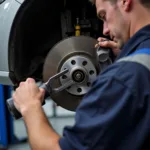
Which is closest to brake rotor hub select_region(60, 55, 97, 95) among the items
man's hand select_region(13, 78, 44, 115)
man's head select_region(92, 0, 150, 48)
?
man's hand select_region(13, 78, 44, 115)

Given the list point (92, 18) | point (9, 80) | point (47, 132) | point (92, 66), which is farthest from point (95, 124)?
point (92, 18)

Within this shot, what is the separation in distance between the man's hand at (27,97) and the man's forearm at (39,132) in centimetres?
2

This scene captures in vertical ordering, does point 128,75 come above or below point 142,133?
above

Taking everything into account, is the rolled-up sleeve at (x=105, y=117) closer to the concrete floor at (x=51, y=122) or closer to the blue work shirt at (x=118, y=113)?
the blue work shirt at (x=118, y=113)

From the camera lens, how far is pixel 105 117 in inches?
27.6

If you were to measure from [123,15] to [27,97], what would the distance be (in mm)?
312

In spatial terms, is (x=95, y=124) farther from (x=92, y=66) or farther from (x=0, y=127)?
(x=0, y=127)

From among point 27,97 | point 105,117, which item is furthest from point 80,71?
point 105,117

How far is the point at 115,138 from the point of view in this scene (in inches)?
27.9

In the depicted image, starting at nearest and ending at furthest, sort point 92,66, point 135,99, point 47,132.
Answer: point 135,99 → point 47,132 → point 92,66

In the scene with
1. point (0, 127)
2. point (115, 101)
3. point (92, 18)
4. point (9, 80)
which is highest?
point (92, 18)

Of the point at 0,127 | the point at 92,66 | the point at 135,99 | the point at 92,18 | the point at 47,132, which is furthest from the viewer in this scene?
the point at 0,127

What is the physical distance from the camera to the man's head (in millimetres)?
769

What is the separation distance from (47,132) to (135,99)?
238 millimetres
